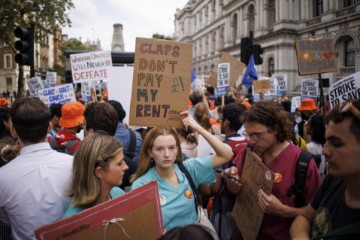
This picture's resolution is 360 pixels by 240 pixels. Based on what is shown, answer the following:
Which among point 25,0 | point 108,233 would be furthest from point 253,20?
point 108,233

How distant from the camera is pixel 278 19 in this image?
34.7 meters

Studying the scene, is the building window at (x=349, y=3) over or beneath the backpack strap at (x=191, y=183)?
over

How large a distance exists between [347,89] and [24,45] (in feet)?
23.5

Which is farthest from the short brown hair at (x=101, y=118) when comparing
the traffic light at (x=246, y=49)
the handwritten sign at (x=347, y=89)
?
the traffic light at (x=246, y=49)

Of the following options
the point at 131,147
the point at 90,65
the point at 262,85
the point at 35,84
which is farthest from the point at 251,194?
the point at 262,85

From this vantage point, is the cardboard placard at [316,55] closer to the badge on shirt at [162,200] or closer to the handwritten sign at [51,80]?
the badge on shirt at [162,200]

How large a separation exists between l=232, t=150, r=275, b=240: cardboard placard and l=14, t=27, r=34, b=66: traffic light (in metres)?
6.90

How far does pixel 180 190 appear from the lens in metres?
2.71

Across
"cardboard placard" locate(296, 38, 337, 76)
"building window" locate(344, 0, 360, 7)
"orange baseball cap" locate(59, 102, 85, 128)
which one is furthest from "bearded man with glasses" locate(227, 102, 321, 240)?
"building window" locate(344, 0, 360, 7)

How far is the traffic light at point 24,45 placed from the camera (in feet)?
26.5

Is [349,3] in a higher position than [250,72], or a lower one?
higher

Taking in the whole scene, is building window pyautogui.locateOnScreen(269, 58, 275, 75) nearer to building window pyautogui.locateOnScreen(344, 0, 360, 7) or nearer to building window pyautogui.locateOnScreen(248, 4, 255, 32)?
building window pyautogui.locateOnScreen(248, 4, 255, 32)

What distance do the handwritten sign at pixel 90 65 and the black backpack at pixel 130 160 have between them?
3766 millimetres

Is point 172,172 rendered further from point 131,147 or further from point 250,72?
point 250,72
